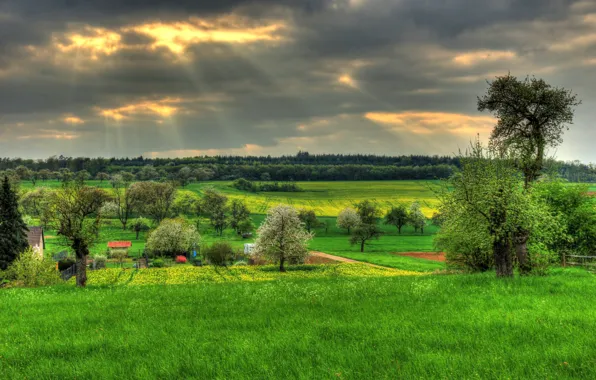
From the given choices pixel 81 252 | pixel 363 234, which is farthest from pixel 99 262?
pixel 81 252

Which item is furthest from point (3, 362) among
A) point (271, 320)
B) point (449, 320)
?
point (449, 320)

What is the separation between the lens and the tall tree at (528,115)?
95.9 ft

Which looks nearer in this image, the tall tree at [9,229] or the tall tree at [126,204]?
the tall tree at [9,229]

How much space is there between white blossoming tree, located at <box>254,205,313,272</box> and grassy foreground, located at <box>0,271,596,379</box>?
53144mm

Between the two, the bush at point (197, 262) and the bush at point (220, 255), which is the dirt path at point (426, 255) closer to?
the bush at point (220, 255)

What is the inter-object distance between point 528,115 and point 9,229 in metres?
67.9

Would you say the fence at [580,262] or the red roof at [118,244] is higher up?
the fence at [580,262]

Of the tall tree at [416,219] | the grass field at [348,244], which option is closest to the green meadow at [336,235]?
the grass field at [348,244]

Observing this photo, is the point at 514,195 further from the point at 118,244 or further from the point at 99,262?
the point at 118,244

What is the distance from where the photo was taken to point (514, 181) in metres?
23.5

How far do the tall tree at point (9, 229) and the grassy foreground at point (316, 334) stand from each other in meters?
52.2

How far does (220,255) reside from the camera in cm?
8612

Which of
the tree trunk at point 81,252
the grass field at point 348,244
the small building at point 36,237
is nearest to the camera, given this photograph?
the tree trunk at point 81,252

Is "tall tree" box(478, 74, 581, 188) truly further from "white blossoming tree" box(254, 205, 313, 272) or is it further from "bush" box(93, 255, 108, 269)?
"bush" box(93, 255, 108, 269)
